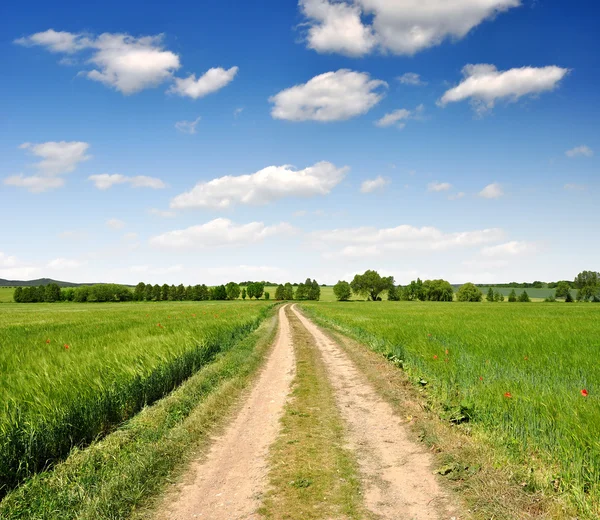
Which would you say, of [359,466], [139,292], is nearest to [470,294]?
[139,292]

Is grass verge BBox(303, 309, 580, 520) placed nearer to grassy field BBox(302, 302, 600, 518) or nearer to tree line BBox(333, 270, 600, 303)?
grassy field BBox(302, 302, 600, 518)

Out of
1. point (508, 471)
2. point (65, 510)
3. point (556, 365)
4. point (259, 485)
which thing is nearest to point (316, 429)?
point (259, 485)

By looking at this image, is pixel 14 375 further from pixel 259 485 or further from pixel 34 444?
pixel 259 485

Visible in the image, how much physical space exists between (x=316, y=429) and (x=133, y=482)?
11.7 ft

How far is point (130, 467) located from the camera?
5875 mm

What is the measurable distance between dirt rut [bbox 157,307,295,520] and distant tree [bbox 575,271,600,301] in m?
158

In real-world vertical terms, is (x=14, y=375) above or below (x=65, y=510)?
above

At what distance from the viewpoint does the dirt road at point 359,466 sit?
4.89 meters

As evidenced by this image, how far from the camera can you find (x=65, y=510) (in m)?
4.87

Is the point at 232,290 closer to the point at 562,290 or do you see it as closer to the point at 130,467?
the point at 562,290

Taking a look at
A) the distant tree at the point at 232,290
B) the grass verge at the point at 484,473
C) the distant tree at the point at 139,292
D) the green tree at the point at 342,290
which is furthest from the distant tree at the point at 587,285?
the distant tree at the point at 139,292

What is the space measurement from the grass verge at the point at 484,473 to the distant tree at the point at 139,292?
14914 centimetres

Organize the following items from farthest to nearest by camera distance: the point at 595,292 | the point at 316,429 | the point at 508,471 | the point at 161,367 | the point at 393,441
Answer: the point at 595,292 < the point at 161,367 < the point at 316,429 < the point at 393,441 < the point at 508,471

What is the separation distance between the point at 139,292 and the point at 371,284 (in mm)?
89017
